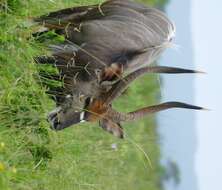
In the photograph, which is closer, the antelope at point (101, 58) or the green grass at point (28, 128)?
the green grass at point (28, 128)

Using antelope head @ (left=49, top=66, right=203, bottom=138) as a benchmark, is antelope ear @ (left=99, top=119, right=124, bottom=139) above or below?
below

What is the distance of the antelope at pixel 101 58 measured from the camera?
14.6 ft

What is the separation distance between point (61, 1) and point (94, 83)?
3.78ft

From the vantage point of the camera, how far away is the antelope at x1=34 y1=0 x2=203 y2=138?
4.44 metres

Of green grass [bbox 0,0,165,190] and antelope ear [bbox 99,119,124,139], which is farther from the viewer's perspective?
antelope ear [bbox 99,119,124,139]

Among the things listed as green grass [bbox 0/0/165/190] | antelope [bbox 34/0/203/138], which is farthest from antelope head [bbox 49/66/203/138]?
green grass [bbox 0/0/165/190]

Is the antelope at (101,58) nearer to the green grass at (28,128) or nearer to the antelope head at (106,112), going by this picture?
the antelope head at (106,112)

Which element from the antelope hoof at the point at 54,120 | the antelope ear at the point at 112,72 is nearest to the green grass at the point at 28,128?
the antelope hoof at the point at 54,120

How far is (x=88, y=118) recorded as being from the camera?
4.46 m

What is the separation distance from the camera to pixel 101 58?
4.60 meters

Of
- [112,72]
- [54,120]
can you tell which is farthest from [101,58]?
[54,120]

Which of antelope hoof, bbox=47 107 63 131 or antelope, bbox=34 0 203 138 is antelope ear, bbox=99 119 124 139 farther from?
antelope hoof, bbox=47 107 63 131

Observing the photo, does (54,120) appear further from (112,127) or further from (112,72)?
(112,72)

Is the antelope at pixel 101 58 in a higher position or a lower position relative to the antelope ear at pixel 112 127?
higher
